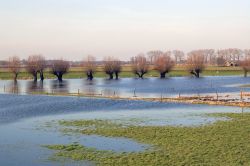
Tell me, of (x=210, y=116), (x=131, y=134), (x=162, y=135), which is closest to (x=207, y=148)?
(x=162, y=135)

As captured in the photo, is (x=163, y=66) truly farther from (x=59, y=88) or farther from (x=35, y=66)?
(x=59, y=88)

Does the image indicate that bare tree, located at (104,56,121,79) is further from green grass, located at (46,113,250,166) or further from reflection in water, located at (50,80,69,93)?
green grass, located at (46,113,250,166)

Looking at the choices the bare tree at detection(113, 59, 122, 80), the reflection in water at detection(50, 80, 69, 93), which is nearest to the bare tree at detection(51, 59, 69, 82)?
the bare tree at detection(113, 59, 122, 80)

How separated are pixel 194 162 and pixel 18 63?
397 ft

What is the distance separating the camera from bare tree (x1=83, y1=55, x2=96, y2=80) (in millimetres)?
130250

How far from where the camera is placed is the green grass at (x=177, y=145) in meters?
19.4

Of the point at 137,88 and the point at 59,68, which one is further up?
the point at 59,68

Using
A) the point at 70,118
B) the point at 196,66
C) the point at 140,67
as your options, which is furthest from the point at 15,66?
the point at 70,118

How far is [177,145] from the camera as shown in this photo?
903 inches

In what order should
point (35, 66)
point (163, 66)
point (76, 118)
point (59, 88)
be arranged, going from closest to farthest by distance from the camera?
1. point (76, 118)
2. point (59, 88)
3. point (35, 66)
4. point (163, 66)

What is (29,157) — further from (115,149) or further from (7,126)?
(7,126)

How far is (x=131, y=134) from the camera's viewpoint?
27375 millimetres

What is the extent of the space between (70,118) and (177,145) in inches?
659

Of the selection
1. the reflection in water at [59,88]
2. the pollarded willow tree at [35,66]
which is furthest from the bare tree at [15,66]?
the reflection in water at [59,88]
